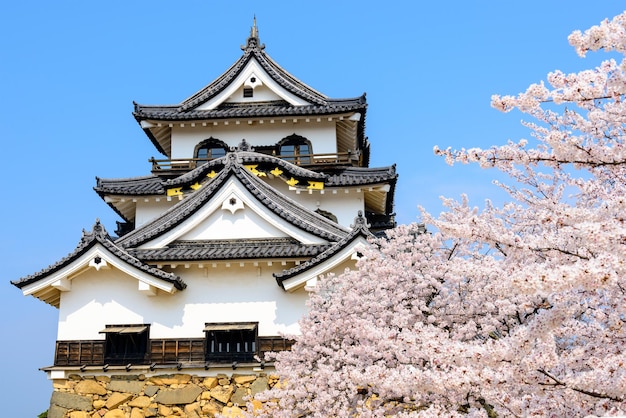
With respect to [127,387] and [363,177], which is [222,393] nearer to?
[127,387]

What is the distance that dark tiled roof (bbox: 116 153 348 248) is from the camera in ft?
48.0

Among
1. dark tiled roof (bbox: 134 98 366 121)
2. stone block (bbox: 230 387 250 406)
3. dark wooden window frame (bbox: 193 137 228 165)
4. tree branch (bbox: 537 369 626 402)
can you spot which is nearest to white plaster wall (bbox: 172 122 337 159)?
dark wooden window frame (bbox: 193 137 228 165)

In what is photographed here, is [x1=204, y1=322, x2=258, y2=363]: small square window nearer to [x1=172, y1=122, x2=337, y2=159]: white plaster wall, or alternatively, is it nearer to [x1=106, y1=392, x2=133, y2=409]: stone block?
[x1=106, y1=392, x2=133, y2=409]: stone block

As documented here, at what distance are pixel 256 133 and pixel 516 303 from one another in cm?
1356

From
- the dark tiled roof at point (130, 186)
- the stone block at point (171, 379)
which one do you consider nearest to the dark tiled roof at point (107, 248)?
the stone block at point (171, 379)

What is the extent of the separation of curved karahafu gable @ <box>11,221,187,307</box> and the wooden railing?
49.4 inches

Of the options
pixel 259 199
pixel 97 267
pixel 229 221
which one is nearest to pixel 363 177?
pixel 259 199

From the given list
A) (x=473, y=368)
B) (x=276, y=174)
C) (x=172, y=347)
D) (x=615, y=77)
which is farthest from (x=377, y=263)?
(x=276, y=174)

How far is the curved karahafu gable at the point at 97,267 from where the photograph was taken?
45.2ft

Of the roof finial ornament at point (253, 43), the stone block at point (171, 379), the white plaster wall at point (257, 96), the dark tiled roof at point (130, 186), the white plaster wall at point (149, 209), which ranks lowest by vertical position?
the stone block at point (171, 379)

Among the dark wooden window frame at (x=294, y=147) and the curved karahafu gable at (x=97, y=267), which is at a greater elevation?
the dark wooden window frame at (x=294, y=147)

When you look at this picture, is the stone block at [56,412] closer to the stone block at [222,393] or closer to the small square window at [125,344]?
the small square window at [125,344]

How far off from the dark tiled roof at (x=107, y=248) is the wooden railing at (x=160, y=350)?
1.32m

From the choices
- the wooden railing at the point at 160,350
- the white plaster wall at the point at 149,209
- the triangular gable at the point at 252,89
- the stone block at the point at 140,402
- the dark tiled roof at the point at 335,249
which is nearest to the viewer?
the dark tiled roof at the point at 335,249
